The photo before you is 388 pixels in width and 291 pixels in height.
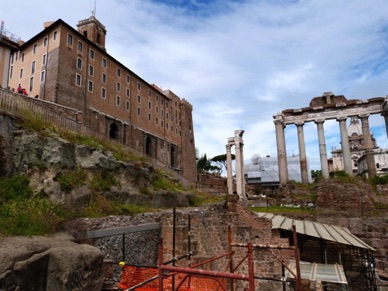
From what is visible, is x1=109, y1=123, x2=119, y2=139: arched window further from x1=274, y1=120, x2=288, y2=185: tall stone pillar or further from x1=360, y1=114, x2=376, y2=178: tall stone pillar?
x1=360, y1=114, x2=376, y2=178: tall stone pillar

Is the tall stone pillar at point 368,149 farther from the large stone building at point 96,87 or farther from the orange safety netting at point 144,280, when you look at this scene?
the orange safety netting at point 144,280

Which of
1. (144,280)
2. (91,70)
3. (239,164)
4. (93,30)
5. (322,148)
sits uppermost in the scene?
(93,30)

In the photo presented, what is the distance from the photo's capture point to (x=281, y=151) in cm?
3394

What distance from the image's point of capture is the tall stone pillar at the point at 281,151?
32594 millimetres

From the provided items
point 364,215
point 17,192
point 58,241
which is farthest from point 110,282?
point 364,215

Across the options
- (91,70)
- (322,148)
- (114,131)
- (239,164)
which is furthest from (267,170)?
(91,70)

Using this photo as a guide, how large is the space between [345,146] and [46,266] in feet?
107

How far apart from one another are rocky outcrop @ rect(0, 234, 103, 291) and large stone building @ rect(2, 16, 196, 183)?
2281 centimetres

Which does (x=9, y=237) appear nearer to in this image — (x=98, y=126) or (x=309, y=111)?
(x=98, y=126)

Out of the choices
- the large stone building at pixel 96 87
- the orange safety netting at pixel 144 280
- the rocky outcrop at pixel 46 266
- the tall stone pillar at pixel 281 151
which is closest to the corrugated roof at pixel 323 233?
the orange safety netting at pixel 144 280

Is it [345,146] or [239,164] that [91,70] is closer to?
[239,164]

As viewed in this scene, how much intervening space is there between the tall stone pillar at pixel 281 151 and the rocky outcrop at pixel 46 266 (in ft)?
90.9

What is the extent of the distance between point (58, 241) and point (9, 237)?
47.5 inches

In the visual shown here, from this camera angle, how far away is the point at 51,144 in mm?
15266
